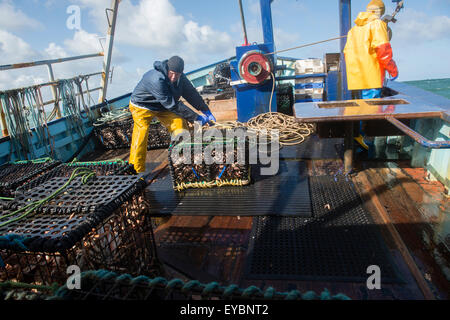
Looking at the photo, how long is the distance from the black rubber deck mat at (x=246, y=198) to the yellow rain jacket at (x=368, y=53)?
5.16 feet

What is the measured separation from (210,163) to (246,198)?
62cm

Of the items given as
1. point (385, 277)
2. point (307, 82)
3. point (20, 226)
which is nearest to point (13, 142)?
point (20, 226)

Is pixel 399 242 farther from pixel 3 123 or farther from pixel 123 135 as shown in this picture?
pixel 3 123

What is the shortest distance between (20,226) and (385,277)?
2.35 m

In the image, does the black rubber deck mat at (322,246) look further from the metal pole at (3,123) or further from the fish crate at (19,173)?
the metal pole at (3,123)

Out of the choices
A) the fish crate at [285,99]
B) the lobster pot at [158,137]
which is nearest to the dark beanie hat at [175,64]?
the lobster pot at [158,137]

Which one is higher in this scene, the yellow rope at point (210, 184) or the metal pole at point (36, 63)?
the metal pole at point (36, 63)

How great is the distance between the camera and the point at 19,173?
9.79 ft

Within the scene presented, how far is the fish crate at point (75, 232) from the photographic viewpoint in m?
1.50

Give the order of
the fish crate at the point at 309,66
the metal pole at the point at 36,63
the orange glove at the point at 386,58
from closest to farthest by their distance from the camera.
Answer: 1. the orange glove at the point at 386,58
2. the metal pole at the point at 36,63
3. the fish crate at the point at 309,66

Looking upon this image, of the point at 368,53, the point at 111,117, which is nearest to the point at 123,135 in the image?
the point at 111,117

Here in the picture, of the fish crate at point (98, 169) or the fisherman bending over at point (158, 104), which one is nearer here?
the fish crate at point (98, 169)

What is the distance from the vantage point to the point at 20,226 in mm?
1695

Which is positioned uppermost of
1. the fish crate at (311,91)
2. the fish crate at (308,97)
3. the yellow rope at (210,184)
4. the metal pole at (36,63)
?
the metal pole at (36,63)
